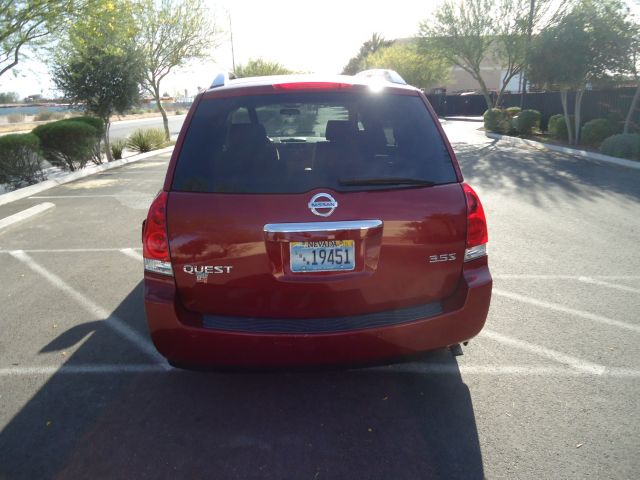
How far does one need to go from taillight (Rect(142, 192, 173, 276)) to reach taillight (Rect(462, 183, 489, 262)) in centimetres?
163

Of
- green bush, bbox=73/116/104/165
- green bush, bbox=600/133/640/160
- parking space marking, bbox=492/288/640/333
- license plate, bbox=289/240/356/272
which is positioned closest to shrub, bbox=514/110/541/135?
green bush, bbox=600/133/640/160

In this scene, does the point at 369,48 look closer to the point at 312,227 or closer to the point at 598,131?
the point at 598,131

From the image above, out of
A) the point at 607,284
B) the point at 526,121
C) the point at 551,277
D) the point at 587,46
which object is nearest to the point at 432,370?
the point at 551,277

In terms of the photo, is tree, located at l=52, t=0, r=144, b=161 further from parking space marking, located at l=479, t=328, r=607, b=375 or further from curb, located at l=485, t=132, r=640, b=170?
curb, located at l=485, t=132, r=640, b=170

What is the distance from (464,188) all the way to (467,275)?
0.49 meters

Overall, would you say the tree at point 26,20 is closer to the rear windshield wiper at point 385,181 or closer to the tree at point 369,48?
the rear windshield wiper at point 385,181

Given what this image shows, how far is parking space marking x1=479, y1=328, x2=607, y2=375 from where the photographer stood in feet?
10.9

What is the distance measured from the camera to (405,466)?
95.8 inches

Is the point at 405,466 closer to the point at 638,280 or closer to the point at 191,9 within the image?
the point at 638,280

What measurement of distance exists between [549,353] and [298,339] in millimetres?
2105

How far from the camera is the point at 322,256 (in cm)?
248

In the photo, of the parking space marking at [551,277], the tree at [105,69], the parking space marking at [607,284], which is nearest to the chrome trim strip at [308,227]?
the parking space marking at [551,277]

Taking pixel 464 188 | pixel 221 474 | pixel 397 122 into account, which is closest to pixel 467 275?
pixel 464 188

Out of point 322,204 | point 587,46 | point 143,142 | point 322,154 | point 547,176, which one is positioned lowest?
point 547,176
